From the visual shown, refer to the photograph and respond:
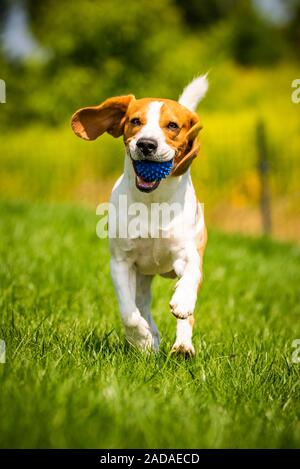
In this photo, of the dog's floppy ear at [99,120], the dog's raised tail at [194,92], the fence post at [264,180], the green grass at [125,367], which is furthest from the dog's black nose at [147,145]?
the fence post at [264,180]

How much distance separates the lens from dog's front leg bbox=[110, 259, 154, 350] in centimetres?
318

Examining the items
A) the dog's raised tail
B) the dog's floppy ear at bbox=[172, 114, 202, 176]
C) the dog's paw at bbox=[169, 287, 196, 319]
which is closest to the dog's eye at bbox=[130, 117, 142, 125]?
the dog's floppy ear at bbox=[172, 114, 202, 176]

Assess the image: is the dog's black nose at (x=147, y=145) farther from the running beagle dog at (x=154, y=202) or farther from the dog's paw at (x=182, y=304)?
the dog's paw at (x=182, y=304)

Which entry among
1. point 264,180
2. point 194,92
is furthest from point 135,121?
point 264,180

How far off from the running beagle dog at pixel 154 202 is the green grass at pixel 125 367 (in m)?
0.25

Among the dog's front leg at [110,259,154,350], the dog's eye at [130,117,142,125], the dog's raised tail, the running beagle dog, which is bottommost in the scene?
the dog's front leg at [110,259,154,350]

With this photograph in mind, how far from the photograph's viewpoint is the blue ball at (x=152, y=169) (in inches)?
117

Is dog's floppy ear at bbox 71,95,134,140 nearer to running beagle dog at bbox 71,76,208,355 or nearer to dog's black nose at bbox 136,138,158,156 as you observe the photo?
running beagle dog at bbox 71,76,208,355

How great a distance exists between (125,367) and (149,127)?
3.79 feet

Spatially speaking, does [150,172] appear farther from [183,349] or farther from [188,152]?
[183,349]

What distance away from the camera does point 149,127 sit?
3012 millimetres

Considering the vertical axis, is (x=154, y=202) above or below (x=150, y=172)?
below

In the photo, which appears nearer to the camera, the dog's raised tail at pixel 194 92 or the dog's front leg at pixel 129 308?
the dog's front leg at pixel 129 308

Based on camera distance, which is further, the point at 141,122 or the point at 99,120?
the point at 99,120
